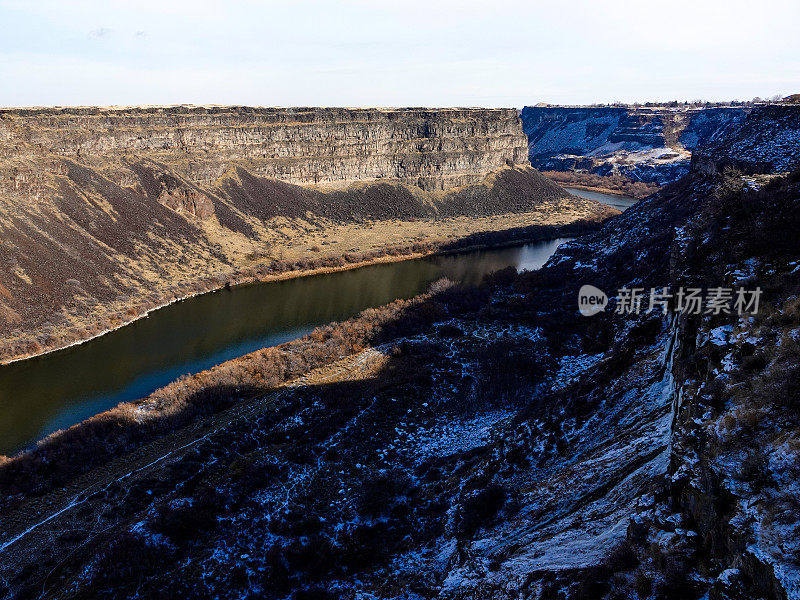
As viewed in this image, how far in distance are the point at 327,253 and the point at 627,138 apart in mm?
95994

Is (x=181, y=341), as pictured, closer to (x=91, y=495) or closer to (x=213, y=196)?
(x=91, y=495)

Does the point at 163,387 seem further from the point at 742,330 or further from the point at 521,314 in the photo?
the point at 742,330

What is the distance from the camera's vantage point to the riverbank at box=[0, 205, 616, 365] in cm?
3350

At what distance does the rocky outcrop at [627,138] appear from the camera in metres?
105

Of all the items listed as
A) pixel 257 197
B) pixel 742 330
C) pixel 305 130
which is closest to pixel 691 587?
pixel 742 330

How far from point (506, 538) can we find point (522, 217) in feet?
223

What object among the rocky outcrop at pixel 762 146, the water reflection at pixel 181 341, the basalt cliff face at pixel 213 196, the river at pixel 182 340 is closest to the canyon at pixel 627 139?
the basalt cliff face at pixel 213 196

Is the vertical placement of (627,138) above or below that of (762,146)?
above

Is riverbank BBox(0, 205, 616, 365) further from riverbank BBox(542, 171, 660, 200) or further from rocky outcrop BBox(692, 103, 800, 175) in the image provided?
rocky outcrop BBox(692, 103, 800, 175)

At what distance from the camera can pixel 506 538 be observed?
12.2m

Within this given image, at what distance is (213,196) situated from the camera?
197 ft

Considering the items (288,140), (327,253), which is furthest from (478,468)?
(288,140)

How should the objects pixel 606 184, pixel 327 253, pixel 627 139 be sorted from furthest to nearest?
pixel 627 139, pixel 606 184, pixel 327 253

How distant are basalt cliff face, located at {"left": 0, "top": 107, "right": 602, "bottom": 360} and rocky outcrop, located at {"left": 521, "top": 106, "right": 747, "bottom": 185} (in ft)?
99.7
